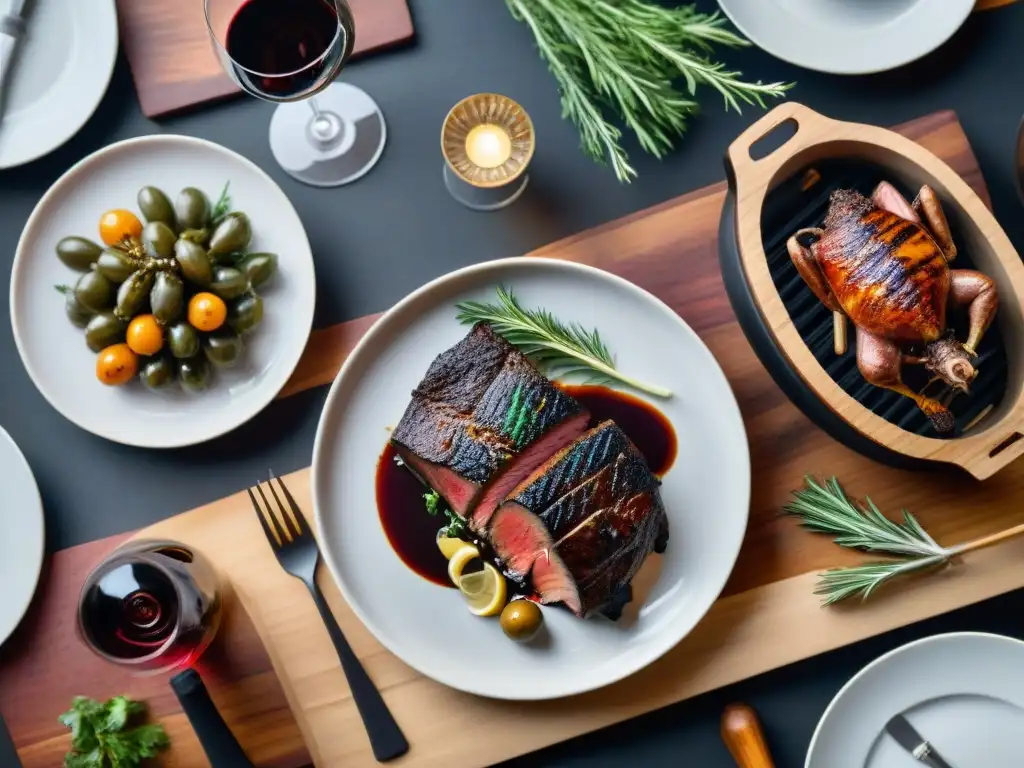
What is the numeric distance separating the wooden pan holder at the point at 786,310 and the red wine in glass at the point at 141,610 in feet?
3.40

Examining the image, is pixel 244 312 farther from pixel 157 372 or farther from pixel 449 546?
pixel 449 546

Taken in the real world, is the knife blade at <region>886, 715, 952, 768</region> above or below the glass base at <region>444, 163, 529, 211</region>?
below

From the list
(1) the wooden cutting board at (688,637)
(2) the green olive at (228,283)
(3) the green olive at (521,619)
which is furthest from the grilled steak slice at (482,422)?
(2) the green olive at (228,283)

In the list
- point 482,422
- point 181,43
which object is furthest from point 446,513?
point 181,43

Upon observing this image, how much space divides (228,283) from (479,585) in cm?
68

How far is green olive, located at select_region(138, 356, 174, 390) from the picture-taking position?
1540 mm

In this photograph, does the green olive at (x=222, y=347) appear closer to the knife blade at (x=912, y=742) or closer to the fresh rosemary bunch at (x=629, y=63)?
the fresh rosemary bunch at (x=629, y=63)

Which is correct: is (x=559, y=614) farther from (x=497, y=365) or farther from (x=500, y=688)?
(x=497, y=365)

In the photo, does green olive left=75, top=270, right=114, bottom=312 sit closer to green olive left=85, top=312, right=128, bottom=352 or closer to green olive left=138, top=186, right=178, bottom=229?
green olive left=85, top=312, right=128, bottom=352

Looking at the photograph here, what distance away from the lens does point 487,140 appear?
5.42ft

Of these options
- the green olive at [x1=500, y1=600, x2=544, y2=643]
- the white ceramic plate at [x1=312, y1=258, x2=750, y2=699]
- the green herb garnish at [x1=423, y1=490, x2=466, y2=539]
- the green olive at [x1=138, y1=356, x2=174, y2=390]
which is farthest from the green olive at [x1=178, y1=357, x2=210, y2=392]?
the green olive at [x1=500, y1=600, x2=544, y2=643]

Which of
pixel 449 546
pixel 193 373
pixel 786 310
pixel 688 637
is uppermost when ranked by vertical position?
pixel 786 310

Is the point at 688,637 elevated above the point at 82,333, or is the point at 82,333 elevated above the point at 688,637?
the point at 82,333

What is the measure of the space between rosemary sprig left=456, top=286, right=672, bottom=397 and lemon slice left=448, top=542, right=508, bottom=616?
0.36m
